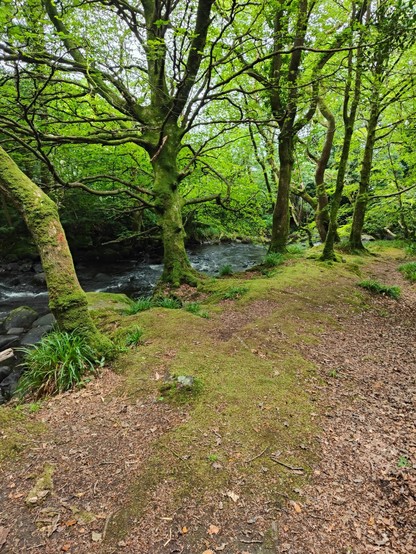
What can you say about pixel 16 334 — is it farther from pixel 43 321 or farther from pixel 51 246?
pixel 51 246

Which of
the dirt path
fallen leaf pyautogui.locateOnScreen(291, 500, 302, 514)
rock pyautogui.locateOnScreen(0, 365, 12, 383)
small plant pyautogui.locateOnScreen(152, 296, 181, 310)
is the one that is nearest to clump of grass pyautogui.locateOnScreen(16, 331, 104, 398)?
rock pyautogui.locateOnScreen(0, 365, 12, 383)

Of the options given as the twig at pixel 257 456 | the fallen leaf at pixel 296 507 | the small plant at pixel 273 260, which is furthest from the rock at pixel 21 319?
the fallen leaf at pixel 296 507

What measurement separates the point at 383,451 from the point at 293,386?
4.23 ft

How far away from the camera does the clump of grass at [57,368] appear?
427 cm

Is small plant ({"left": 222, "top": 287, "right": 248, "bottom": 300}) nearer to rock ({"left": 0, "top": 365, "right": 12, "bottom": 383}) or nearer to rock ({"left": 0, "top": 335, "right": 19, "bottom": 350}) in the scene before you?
rock ({"left": 0, "top": 365, "right": 12, "bottom": 383})

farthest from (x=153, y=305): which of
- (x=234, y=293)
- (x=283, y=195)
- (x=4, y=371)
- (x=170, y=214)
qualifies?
(x=283, y=195)

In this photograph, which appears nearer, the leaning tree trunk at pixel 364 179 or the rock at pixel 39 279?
the leaning tree trunk at pixel 364 179

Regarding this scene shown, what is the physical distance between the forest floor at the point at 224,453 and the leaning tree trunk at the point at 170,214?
133 inches

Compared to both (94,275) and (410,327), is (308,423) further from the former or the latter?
(94,275)

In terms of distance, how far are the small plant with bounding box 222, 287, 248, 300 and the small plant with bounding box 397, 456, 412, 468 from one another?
16.6ft

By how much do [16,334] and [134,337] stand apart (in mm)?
5161

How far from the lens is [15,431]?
3.42 meters

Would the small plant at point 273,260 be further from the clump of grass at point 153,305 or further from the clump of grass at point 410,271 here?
the clump of grass at point 153,305

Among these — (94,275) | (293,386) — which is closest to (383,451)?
(293,386)
